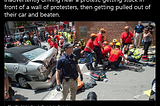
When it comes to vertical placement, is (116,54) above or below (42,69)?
above

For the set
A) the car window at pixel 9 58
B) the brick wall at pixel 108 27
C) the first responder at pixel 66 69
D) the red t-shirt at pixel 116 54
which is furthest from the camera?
the brick wall at pixel 108 27

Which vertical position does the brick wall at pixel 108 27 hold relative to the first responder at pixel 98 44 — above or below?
above

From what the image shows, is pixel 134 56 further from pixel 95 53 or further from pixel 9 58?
pixel 9 58

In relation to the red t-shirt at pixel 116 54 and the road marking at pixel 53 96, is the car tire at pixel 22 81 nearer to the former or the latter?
the road marking at pixel 53 96

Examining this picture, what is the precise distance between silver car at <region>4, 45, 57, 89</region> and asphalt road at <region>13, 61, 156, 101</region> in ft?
0.99

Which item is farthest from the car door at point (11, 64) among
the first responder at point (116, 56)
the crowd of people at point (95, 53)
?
the first responder at point (116, 56)

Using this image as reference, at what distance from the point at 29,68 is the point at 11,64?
2.82 ft

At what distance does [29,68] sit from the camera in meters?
4.02

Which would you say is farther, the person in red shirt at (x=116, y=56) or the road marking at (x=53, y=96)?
the person in red shirt at (x=116, y=56)

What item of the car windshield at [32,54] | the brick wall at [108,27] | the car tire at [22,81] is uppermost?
the brick wall at [108,27]

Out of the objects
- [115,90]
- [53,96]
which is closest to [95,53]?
[115,90]

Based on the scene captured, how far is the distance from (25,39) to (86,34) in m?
4.97

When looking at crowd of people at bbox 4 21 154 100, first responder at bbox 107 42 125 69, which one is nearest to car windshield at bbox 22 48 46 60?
crowd of people at bbox 4 21 154 100

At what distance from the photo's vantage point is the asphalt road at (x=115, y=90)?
3.53 metres
